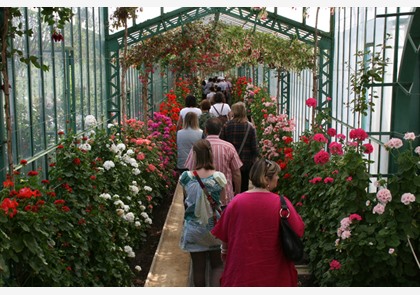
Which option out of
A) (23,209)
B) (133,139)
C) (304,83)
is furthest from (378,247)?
(304,83)

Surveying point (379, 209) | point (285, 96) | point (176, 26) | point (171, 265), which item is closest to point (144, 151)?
point (171, 265)

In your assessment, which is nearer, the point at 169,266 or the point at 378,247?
the point at 378,247

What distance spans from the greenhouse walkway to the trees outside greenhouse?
23 centimetres

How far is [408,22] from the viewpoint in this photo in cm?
680

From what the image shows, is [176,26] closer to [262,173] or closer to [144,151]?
[144,151]

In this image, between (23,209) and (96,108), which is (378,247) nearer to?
(23,209)

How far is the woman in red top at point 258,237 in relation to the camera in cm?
373

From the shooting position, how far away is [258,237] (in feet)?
12.3

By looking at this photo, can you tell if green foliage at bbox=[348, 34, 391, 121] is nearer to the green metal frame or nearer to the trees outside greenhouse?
the trees outside greenhouse

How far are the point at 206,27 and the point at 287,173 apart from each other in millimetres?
7076

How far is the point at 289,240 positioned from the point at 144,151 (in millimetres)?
5531

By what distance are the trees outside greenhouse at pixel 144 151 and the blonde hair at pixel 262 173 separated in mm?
1007

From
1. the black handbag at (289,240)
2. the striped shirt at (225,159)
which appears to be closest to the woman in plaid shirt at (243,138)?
the striped shirt at (225,159)

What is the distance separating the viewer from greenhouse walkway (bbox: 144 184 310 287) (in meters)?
6.06
